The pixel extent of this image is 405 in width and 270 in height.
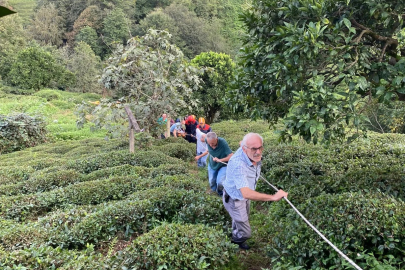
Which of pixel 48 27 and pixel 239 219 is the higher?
pixel 48 27

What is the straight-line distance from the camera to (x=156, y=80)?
7762mm

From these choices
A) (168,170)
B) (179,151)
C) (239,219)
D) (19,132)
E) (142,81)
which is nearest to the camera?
(239,219)

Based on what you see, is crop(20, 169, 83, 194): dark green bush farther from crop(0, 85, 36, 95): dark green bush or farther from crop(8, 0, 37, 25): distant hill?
crop(8, 0, 37, 25): distant hill

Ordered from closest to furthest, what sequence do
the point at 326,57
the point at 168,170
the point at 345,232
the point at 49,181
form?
1. the point at 326,57
2. the point at 345,232
3. the point at 49,181
4. the point at 168,170

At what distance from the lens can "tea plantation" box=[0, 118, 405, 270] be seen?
3227 mm

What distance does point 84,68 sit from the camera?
31.5m

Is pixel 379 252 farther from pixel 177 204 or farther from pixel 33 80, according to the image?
pixel 33 80

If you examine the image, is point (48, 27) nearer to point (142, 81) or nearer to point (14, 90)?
point (14, 90)

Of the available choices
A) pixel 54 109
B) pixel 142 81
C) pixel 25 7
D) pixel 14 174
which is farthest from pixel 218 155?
pixel 25 7

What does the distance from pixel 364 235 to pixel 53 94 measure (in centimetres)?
2637

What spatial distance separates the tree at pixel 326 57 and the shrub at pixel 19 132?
13.4 m

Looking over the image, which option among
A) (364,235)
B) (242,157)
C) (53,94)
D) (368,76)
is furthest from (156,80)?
(53,94)

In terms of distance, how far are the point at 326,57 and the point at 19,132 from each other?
1457 centimetres

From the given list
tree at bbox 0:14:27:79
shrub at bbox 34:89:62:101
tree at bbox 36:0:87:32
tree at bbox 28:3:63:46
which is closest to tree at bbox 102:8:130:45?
tree at bbox 36:0:87:32
